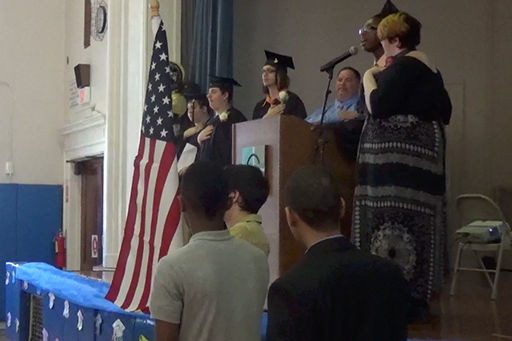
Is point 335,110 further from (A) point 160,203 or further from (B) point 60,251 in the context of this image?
(B) point 60,251

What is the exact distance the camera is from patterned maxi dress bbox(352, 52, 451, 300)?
312cm

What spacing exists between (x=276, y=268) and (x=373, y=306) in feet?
6.65

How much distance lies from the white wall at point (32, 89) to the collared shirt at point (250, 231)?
8021 millimetres

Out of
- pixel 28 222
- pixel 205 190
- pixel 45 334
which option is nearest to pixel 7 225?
pixel 28 222

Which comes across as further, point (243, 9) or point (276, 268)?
point (243, 9)

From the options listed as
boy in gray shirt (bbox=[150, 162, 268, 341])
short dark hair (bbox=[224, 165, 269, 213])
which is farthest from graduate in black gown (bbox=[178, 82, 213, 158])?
boy in gray shirt (bbox=[150, 162, 268, 341])

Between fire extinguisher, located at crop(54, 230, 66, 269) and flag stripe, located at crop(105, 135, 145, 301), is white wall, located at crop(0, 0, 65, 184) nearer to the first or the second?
fire extinguisher, located at crop(54, 230, 66, 269)

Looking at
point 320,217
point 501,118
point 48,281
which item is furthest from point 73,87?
point 320,217

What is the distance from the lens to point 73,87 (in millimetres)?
9836

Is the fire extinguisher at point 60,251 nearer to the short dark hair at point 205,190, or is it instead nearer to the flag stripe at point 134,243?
the flag stripe at point 134,243

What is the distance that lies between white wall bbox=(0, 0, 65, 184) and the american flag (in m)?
6.70

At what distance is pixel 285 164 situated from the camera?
3613 mm

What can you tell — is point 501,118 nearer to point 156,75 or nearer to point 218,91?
point 218,91

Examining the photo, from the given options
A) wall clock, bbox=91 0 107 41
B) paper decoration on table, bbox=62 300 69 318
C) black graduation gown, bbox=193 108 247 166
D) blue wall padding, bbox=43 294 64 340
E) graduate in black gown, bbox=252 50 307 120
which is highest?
wall clock, bbox=91 0 107 41
